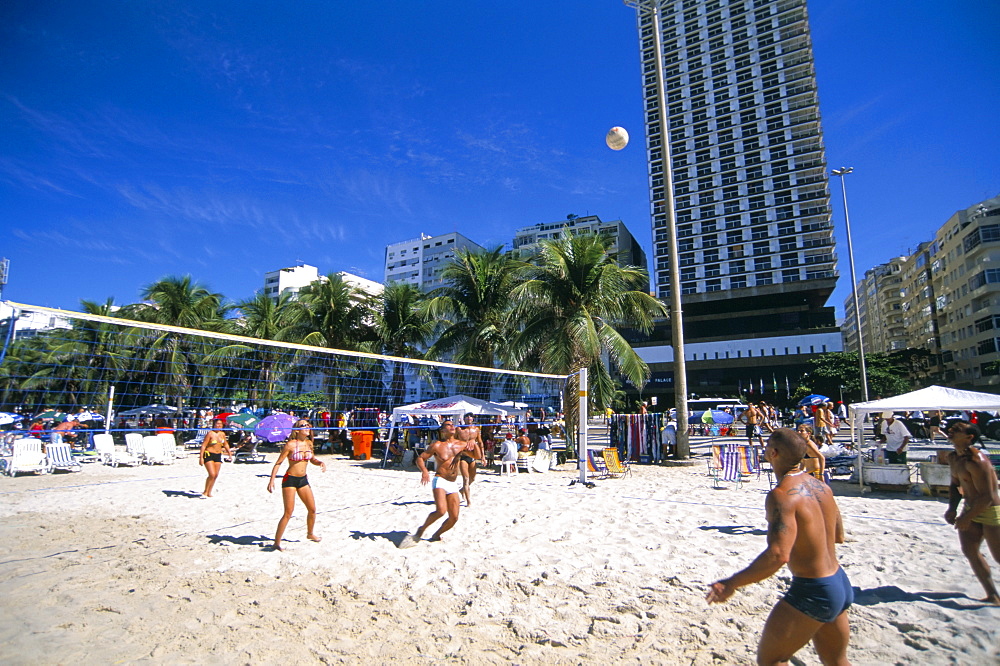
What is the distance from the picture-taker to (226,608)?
4.26m

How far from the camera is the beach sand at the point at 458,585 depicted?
356cm

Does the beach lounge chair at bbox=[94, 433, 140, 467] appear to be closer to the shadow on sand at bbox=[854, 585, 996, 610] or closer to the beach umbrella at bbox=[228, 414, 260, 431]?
the beach umbrella at bbox=[228, 414, 260, 431]

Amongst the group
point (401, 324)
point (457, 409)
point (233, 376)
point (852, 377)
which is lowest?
point (457, 409)

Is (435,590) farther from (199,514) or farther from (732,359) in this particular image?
(732,359)

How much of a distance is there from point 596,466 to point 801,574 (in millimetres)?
9976

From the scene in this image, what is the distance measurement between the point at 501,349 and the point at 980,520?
1269 cm

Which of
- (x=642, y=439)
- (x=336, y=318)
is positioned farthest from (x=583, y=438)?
(x=336, y=318)

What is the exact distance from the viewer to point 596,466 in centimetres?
1222

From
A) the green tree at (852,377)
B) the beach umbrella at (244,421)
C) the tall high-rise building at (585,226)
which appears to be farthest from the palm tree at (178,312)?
the tall high-rise building at (585,226)

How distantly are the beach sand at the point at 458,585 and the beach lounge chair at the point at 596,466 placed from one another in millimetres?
3406

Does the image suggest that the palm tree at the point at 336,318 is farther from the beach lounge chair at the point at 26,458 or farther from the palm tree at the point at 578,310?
the beach lounge chair at the point at 26,458

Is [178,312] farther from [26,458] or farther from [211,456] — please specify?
[211,456]

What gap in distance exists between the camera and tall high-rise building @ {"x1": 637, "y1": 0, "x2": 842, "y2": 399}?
52.5 m

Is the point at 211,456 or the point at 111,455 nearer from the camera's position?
the point at 211,456
